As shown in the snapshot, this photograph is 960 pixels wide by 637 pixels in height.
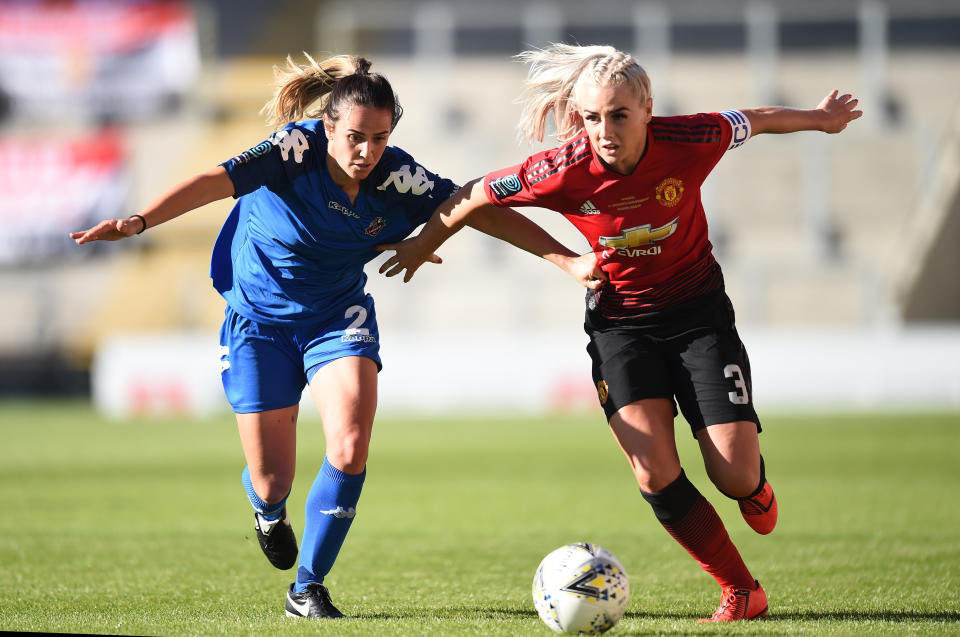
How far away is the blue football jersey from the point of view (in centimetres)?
537

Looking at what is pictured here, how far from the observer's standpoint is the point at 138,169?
1132 inches

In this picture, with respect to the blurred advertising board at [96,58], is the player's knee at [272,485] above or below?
below

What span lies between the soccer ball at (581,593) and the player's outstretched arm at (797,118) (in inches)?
75.5

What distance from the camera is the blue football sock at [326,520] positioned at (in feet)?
17.2

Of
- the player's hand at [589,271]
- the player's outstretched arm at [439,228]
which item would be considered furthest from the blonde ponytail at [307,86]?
the player's hand at [589,271]

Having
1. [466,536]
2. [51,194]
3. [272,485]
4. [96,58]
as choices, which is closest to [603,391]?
[272,485]

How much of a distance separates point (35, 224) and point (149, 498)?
65.4 ft

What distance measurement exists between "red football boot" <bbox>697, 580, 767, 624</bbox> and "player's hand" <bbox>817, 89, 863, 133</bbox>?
6.48ft

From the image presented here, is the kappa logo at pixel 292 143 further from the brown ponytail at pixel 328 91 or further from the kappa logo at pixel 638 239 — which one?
the kappa logo at pixel 638 239

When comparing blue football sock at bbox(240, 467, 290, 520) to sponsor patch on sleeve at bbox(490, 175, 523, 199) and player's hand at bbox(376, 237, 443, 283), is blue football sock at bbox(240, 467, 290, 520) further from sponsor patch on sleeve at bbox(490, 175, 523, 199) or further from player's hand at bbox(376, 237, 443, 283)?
sponsor patch on sleeve at bbox(490, 175, 523, 199)

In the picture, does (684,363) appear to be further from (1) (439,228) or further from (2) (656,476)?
(1) (439,228)

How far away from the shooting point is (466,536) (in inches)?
321

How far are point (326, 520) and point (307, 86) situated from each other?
195cm

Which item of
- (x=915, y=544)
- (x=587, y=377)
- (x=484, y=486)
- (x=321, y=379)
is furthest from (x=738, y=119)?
(x=587, y=377)
